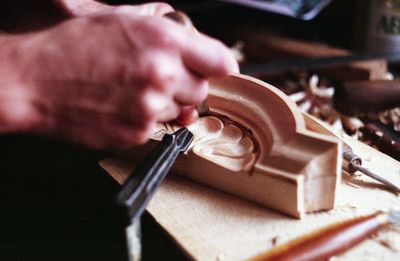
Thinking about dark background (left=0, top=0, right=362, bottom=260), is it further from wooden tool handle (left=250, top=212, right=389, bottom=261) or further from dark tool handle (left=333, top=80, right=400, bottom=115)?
dark tool handle (left=333, top=80, right=400, bottom=115)

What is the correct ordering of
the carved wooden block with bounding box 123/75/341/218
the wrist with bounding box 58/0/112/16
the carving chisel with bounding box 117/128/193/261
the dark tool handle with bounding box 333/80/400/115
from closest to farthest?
the carving chisel with bounding box 117/128/193/261 → the carved wooden block with bounding box 123/75/341/218 → the wrist with bounding box 58/0/112/16 → the dark tool handle with bounding box 333/80/400/115

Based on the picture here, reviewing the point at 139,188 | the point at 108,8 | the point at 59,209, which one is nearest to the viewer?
the point at 139,188

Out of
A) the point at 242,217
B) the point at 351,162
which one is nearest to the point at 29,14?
the point at 242,217

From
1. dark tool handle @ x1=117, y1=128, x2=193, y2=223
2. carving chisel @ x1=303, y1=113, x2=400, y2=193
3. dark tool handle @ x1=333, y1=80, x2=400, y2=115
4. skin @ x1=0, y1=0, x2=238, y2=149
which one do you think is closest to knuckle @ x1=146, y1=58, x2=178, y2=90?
skin @ x1=0, y1=0, x2=238, y2=149

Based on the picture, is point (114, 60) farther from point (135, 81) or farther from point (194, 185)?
point (194, 185)

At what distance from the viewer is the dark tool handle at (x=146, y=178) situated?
629 millimetres

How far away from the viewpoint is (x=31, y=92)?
25.8 inches

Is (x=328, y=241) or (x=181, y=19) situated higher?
(x=181, y=19)

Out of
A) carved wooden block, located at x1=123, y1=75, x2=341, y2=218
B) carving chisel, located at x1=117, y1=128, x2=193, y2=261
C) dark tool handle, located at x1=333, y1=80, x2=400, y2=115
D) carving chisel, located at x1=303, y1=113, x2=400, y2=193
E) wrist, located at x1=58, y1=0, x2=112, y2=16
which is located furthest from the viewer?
dark tool handle, located at x1=333, y1=80, x2=400, y2=115

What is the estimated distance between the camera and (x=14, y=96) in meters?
0.65

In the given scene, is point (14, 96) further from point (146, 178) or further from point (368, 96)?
point (368, 96)

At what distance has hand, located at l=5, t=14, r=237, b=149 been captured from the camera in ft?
2.15

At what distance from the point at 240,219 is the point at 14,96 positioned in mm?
436

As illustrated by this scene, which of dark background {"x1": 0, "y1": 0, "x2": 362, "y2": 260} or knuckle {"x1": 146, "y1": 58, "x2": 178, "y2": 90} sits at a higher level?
knuckle {"x1": 146, "y1": 58, "x2": 178, "y2": 90}
